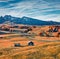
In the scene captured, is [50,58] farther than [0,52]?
No

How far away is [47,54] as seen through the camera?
64.2 m

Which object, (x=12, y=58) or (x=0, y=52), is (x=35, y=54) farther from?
(x=0, y=52)

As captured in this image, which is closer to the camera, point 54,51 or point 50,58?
point 50,58

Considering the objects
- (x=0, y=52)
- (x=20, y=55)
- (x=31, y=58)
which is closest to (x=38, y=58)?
(x=31, y=58)

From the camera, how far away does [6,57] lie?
64562 millimetres

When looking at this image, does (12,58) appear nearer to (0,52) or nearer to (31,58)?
(31,58)

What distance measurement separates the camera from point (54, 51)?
66.2 m

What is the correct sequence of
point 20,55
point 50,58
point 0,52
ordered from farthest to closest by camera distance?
point 0,52 → point 20,55 → point 50,58

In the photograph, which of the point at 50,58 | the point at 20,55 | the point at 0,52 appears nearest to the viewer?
the point at 50,58

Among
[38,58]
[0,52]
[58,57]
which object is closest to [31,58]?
[38,58]

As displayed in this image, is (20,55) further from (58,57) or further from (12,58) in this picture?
(58,57)

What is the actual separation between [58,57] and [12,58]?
12.2 m

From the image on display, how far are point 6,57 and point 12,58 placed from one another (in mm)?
2310

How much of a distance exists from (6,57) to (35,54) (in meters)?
7.99
